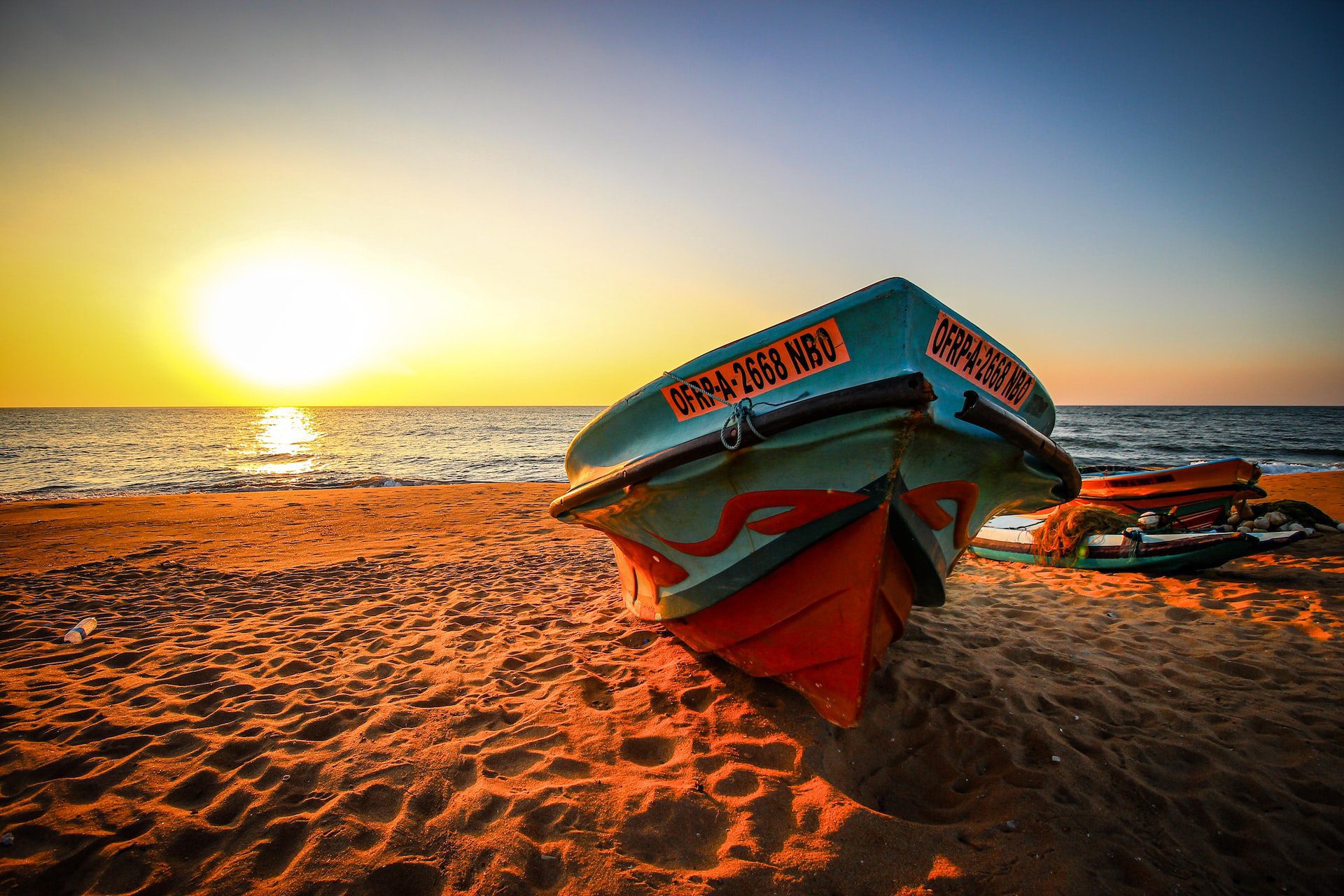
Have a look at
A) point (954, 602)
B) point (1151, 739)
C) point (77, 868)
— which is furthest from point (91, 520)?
point (1151, 739)

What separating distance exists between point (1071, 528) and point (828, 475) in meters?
5.59

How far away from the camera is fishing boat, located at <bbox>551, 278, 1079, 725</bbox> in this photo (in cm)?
241

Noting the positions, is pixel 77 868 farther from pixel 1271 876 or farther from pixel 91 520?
pixel 91 520

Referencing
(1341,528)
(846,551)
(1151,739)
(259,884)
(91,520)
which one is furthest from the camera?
(91,520)

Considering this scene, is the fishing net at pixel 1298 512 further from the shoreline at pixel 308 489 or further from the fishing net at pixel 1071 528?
the shoreline at pixel 308 489

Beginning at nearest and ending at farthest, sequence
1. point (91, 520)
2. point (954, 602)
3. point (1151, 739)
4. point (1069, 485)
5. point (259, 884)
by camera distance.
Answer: point (259, 884) < point (1151, 739) < point (1069, 485) < point (954, 602) < point (91, 520)

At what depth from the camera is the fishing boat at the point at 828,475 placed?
2.41 metres

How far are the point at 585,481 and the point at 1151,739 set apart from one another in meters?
3.62

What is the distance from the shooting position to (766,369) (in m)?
2.66

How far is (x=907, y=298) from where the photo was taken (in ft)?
7.76

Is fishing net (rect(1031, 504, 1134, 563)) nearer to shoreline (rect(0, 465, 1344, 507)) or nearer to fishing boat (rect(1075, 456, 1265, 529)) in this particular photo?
fishing boat (rect(1075, 456, 1265, 529))

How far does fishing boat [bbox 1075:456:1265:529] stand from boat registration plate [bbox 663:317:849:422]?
6232 mm

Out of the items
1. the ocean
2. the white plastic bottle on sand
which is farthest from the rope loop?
the ocean

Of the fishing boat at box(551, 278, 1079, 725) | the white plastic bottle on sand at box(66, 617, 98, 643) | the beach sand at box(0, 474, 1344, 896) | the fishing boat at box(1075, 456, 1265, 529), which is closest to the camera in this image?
the beach sand at box(0, 474, 1344, 896)
